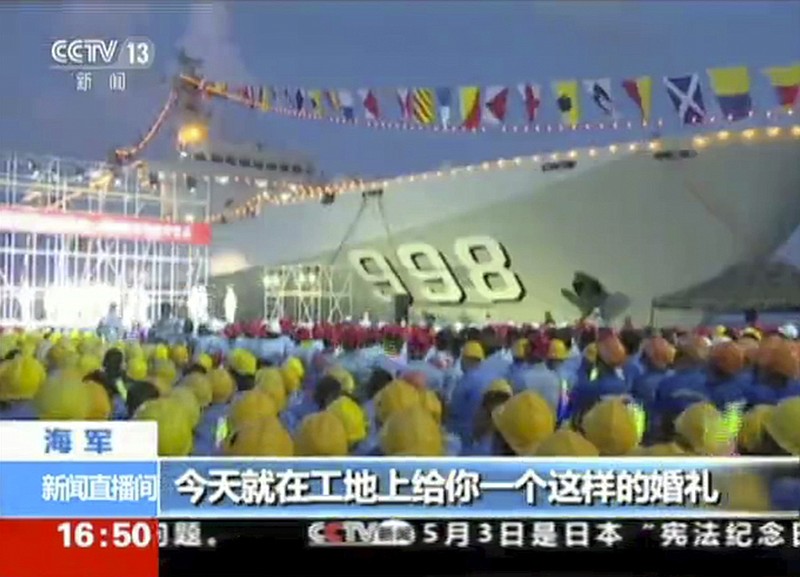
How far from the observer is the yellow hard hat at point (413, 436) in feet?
7.15

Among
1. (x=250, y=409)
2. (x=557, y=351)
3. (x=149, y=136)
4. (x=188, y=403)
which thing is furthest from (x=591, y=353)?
(x=149, y=136)

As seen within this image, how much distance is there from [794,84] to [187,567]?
144 centimetres

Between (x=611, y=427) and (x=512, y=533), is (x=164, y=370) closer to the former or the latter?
(x=512, y=533)

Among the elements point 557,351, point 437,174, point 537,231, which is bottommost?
point 557,351

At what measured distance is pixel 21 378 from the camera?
221cm

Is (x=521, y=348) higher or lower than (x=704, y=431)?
Answer: higher

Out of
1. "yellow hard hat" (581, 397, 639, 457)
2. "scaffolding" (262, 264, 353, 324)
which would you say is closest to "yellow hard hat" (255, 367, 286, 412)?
"scaffolding" (262, 264, 353, 324)

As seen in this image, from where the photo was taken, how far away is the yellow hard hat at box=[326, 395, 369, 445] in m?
2.20

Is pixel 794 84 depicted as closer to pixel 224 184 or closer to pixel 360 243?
pixel 360 243

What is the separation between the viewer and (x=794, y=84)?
2156mm

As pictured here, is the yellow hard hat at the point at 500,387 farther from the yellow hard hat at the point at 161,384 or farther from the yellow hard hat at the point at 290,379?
the yellow hard hat at the point at 161,384

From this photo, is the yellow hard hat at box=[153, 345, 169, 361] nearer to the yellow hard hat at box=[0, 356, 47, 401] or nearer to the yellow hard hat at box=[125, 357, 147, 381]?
the yellow hard hat at box=[125, 357, 147, 381]

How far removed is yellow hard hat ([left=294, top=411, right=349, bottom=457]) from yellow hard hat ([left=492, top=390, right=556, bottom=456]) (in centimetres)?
29
